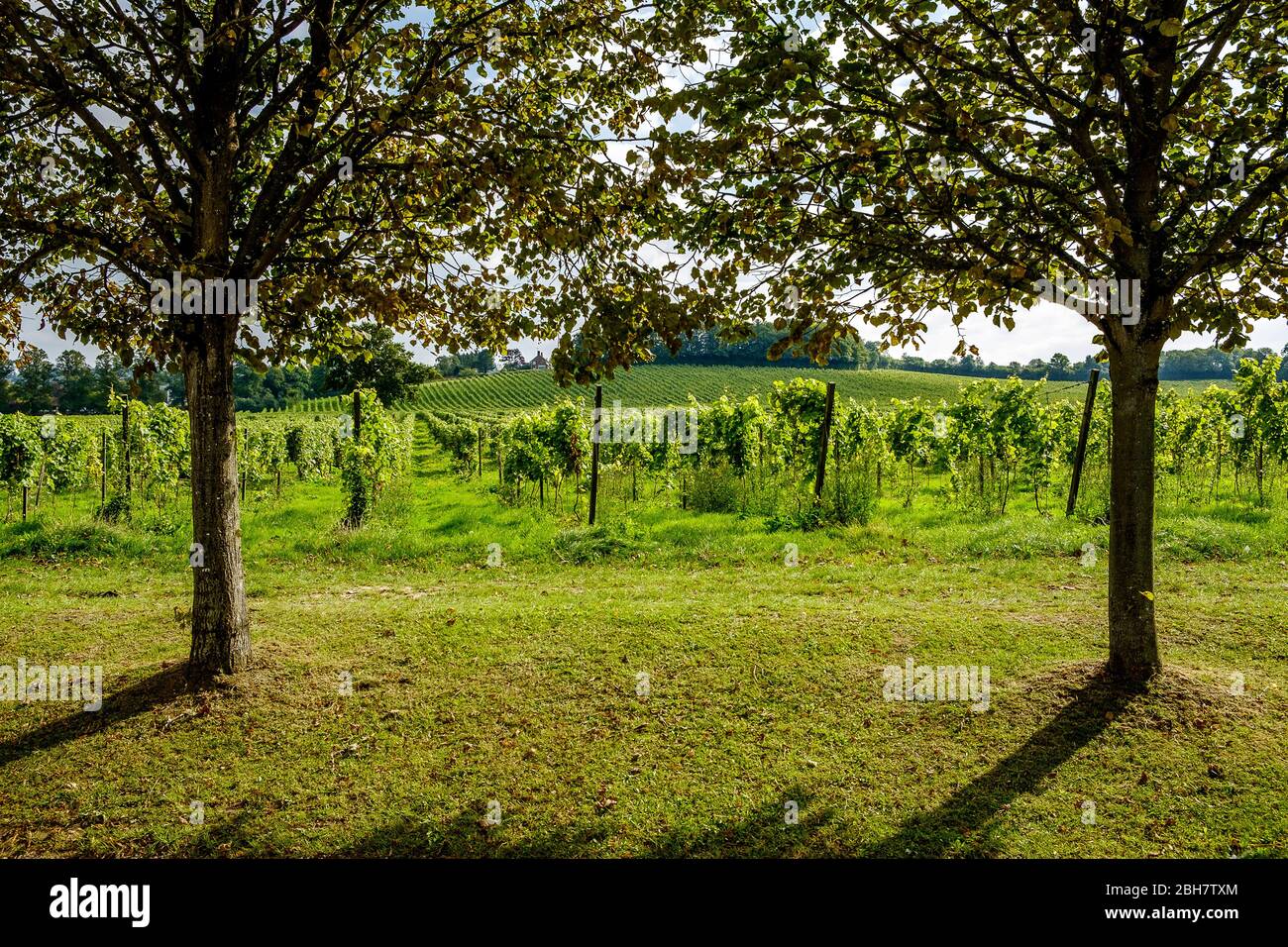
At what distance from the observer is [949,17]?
4809 millimetres

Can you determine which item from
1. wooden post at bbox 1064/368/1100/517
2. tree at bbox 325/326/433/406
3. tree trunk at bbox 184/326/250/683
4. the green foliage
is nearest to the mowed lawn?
tree trunk at bbox 184/326/250/683

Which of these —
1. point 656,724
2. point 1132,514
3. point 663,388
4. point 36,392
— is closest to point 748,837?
point 656,724

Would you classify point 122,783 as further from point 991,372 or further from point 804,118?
point 991,372

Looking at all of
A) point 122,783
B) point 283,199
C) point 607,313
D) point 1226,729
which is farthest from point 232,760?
point 1226,729

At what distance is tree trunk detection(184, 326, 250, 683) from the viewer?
5.48 meters

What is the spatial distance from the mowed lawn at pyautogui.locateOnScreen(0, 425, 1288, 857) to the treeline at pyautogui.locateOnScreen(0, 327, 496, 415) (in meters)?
3.16

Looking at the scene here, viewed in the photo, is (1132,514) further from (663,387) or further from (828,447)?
(663,387)

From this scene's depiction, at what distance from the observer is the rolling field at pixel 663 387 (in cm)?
6900

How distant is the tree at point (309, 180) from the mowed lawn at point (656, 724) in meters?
1.31

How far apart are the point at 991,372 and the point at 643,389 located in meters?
75.5

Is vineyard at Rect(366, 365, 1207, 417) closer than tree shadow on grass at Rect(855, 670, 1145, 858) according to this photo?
No

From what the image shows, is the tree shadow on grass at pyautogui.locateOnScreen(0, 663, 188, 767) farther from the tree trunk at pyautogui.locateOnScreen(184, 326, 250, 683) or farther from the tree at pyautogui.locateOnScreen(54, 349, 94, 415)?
the tree at pyautogui.locateOnScreen(54, 349, 94, 415)

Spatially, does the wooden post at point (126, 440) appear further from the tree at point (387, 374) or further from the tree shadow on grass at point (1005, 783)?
the tree at point (387, 374)

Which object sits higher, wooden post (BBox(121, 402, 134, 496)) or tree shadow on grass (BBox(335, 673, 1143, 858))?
wooden post (BBox(121, 402, 134, 496))
